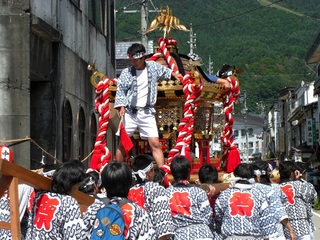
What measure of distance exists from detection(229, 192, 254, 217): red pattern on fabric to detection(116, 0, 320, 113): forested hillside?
2804 inches

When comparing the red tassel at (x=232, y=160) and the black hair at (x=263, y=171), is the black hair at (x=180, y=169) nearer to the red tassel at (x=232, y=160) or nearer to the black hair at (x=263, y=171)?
the black hair at (x=263, y=171)

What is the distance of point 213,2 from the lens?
109 meters

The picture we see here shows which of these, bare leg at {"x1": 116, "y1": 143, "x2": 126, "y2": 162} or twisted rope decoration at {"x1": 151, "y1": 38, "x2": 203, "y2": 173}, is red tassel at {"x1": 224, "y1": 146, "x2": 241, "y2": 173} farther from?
bare leg at {"x1": 116, "y1": 143, "x2": 126, "y2": 162}

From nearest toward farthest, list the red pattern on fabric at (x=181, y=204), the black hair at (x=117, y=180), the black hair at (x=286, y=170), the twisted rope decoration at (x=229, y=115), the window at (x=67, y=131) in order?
the black hair at (x=117, y=180) < the red pattern on fabric at (x=181, y=204) < the black hair at (x=286, y=170) < the twisted rope decoration at (x=229, y=115) < the window at (x=67, y=131)

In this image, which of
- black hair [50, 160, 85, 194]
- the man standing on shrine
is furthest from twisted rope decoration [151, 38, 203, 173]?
black hair [50, 160, 85, 194]

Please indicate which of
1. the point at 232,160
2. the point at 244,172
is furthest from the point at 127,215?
the point at 232,160

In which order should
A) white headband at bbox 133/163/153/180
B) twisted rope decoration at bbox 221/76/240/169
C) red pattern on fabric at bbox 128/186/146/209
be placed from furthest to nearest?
1. twisted rope decoration at bbox 221/76/240/169
2. white headband at bbox 133/163/153/180
3. red pattern on fabric at bbox 128/186/146/209

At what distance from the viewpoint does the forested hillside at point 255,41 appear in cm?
9706

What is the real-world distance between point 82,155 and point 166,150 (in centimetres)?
969

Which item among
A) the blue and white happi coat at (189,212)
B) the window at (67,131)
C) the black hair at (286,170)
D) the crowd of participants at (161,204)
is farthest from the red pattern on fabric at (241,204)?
the window at (67,131)

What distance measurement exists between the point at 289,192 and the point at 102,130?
2828 millimetres

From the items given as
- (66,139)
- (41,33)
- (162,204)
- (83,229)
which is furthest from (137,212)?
(66,139)

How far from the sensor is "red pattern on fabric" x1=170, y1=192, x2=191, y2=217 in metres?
7.72

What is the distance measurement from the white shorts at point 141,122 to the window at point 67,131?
25.4 ft
